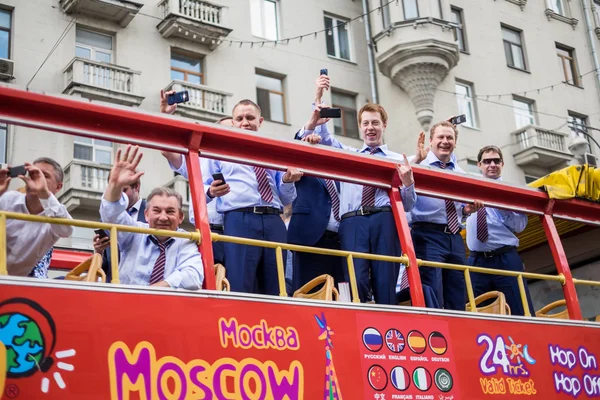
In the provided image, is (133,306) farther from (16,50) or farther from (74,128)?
(16,50)

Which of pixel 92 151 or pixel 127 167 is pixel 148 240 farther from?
pixel 92 151

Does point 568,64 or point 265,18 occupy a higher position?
point 568,64

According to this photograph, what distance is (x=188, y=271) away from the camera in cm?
477

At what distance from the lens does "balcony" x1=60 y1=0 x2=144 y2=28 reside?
19.7m

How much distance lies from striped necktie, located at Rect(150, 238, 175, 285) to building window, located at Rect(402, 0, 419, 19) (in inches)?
798

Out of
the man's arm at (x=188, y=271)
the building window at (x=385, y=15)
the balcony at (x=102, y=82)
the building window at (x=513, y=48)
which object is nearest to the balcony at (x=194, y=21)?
the balcony at (x=102, y=82)

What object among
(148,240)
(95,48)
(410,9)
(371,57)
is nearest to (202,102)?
(95,48)

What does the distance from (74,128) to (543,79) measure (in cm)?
2573

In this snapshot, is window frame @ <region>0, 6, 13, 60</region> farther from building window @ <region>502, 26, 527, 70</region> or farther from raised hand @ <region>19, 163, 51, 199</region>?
building window @ <region>502, 26, 527, 70</region>

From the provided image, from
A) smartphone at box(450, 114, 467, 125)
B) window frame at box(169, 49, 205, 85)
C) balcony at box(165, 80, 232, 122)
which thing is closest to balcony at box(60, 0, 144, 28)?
window frame at box(169, 49, 205, 85)

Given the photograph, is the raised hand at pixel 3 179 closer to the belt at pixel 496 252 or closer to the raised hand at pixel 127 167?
the raised hand at pixel 127 167

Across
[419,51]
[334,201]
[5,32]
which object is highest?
[419,51]

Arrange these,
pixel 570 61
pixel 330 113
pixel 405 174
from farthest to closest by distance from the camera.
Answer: pixel 570 61
pixel 405 174
pixel 330 113

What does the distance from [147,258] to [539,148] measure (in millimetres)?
22374
